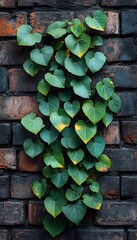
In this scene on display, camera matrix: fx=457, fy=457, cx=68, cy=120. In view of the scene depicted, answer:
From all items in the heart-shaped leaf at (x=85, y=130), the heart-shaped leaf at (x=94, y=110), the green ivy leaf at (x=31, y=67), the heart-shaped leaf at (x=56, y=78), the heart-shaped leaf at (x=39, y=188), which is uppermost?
the green ivy leaf at (x=31, y=67)

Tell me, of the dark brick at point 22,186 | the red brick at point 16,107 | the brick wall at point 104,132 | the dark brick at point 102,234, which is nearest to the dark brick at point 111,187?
the brick wall at point 104,132

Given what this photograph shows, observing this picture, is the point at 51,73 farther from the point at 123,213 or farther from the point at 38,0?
the point at 123,213

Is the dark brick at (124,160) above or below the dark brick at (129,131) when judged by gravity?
below

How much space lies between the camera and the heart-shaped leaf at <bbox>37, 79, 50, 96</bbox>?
4.63 ft

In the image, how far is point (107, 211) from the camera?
1.43 m

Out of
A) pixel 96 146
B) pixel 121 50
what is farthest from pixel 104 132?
pixel 121 50

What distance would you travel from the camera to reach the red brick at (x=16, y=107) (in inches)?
56.8

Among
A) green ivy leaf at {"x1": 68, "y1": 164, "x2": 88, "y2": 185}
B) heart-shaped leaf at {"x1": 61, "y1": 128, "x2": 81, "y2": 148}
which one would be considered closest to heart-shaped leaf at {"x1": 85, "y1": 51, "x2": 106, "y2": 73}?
heart-shaped leaf at {"x1": 61, "y1": 128, "x2": 81, "y2": 148}

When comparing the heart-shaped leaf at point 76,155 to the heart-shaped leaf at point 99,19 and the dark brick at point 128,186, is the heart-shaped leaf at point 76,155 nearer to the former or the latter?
the dark brick at point 128,186

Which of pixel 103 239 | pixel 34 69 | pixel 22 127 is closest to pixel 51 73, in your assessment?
pixel 34 69

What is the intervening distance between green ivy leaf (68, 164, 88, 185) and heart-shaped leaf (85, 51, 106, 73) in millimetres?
306

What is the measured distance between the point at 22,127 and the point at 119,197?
38cm

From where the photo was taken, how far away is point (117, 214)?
1429 millimetres

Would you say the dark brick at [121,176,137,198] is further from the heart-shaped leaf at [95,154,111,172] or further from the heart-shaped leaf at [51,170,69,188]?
the heart-shaped leaf at [51,170,69,188]
